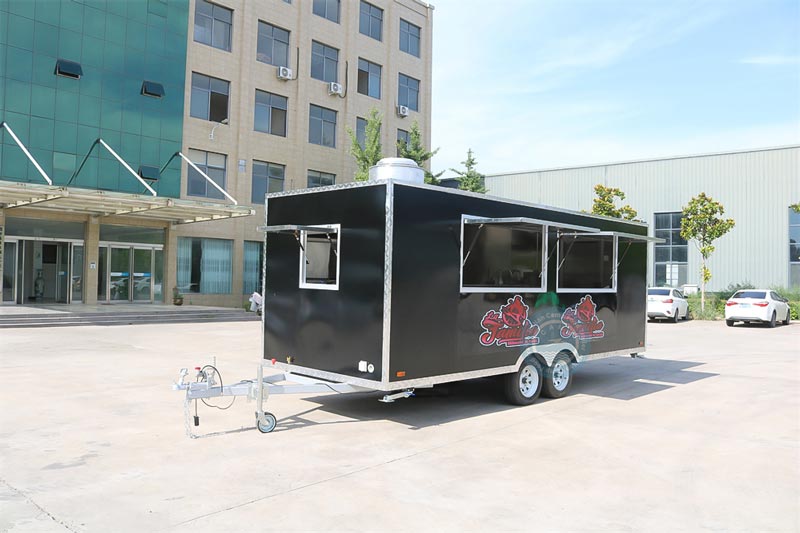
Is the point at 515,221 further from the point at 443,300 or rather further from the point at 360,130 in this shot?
the point at 360,130

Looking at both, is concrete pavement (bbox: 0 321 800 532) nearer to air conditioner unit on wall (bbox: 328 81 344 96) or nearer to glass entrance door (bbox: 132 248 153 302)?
glass entrance door (bbox: 132 248 153 302)

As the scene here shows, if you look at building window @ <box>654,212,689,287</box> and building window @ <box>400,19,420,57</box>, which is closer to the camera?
building window @ <box>400,19,420,57</box>

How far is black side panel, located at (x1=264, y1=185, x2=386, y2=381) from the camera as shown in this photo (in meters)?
7.74

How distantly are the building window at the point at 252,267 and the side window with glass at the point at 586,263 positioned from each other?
2142 centimetres

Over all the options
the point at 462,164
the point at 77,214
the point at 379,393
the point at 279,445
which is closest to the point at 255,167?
the point at 77,214

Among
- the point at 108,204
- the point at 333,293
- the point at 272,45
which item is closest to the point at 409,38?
the point at 272,45

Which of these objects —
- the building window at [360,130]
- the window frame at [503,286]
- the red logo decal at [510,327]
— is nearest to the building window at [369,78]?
the building window at [360,130]

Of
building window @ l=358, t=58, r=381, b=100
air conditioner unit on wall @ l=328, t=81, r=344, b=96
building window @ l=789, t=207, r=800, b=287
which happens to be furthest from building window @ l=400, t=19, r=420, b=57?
building window @ l=789, t=207, r=800, b=287

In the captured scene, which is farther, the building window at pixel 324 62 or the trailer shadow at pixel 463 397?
the building window at pixel 324 62

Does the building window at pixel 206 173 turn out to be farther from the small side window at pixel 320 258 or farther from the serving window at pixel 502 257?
the serving window at pixel 502 257

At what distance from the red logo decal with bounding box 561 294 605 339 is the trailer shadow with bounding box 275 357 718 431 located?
3.17 ft

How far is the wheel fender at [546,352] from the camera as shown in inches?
364

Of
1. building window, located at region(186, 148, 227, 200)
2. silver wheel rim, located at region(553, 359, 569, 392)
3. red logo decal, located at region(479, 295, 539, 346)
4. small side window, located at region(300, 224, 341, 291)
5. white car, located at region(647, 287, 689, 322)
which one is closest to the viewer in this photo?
small side window, located at region(300, 224, 341, 291)

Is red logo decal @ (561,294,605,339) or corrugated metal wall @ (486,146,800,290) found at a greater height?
corrugated metal wall @ (486,146,800,290)
